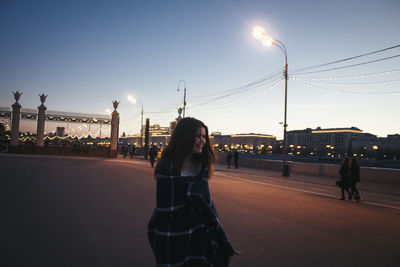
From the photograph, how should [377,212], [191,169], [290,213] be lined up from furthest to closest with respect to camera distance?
[377,212] < [290,213] < [191,169]

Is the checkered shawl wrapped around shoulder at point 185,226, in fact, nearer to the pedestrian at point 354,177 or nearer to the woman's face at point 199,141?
the woman's face at point 199,141

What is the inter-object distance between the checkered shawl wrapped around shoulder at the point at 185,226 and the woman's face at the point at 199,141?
250mm

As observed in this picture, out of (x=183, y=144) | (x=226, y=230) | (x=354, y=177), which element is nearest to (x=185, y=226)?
(x=183, y=144)

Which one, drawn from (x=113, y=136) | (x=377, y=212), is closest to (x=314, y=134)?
(x=113, y=136)

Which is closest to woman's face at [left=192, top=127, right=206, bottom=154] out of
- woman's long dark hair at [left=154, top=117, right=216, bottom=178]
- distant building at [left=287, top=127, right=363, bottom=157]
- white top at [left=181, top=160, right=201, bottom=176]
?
woman's long dark hair at [left=154, top=117, right=216, bottom=178]

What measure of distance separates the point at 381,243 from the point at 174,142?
494cm

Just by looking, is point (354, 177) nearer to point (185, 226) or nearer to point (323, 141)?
point (185, 226)

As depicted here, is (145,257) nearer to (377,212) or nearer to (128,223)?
(128,223)

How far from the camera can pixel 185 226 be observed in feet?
6.48

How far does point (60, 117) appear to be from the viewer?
140 feet

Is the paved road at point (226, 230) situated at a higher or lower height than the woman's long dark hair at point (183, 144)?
lower

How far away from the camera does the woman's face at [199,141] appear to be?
228 centimetres

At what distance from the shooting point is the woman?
1943 mm

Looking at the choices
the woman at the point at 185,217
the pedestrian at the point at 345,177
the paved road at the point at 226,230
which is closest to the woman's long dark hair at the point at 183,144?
the woman at the point at 185,217
